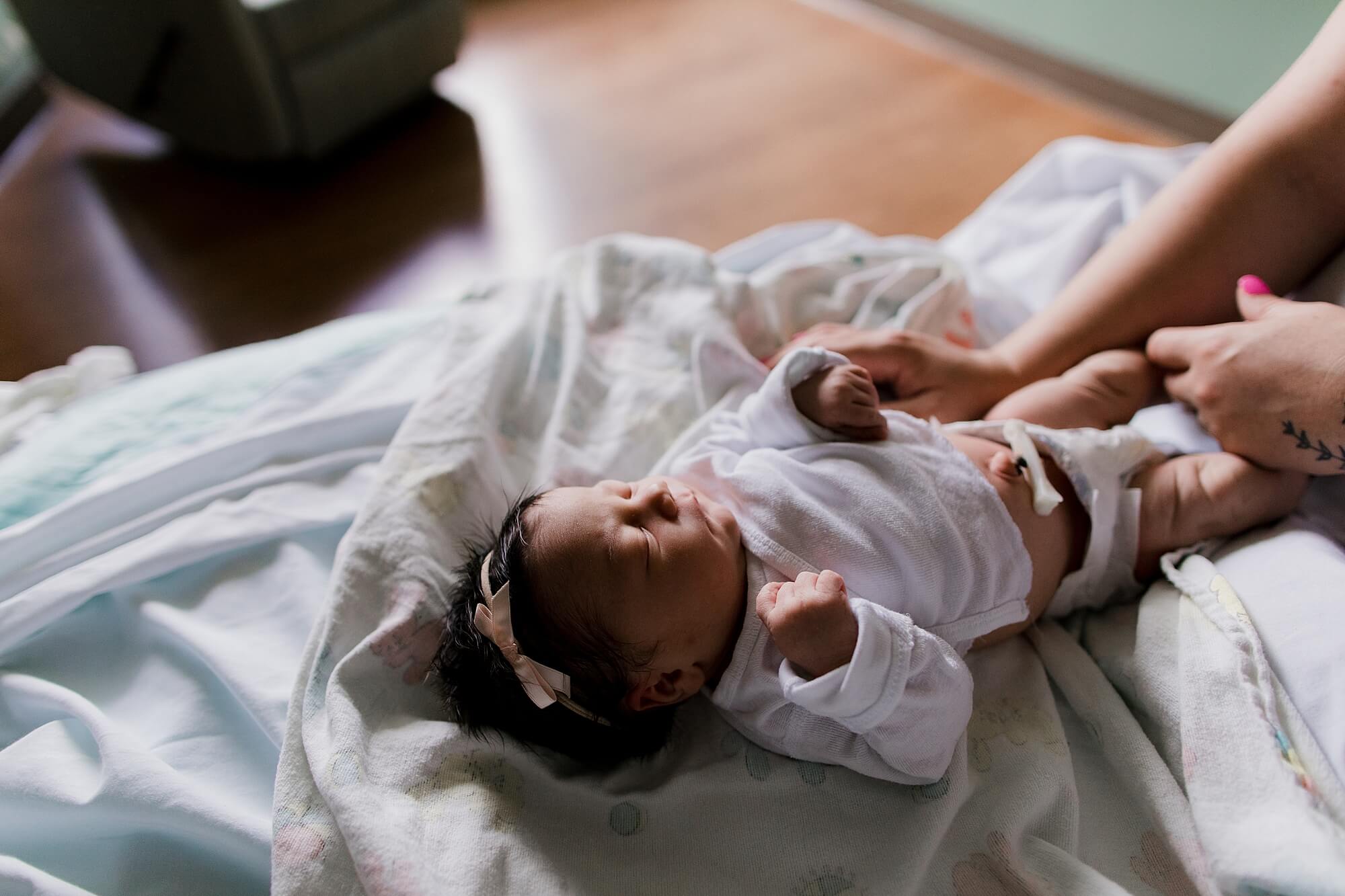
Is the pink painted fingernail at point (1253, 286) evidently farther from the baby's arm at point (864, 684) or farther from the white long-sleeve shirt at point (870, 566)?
the baby's arm at point (864, 684)

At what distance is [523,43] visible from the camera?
2406 millimetres

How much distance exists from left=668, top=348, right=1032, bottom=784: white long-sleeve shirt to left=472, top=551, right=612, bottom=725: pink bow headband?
14 centimetres

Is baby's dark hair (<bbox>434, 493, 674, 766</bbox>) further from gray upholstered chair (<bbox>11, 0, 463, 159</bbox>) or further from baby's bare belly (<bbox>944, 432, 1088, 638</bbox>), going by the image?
gray upholstered chair (<bbox>11, 0, 463, 159</bbox>)

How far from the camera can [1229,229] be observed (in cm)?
96

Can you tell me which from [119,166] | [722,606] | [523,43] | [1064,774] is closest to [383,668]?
[722,606]

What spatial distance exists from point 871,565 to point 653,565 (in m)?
0.20

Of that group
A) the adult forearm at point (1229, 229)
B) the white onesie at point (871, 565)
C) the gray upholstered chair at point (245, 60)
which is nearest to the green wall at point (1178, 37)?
the adult forearm at point (1229, 229)

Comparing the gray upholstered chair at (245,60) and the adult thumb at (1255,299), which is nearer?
the adult thumb at (1255,299)

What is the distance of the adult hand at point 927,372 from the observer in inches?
40.0

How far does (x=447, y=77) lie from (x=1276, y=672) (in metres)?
2.15

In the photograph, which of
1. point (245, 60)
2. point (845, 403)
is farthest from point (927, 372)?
point (245, 60)

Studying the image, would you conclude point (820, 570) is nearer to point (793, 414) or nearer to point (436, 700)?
point (793, 414)

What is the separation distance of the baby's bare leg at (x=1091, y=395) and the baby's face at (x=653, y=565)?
1.19 ft

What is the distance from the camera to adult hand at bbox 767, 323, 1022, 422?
1.02 metres
